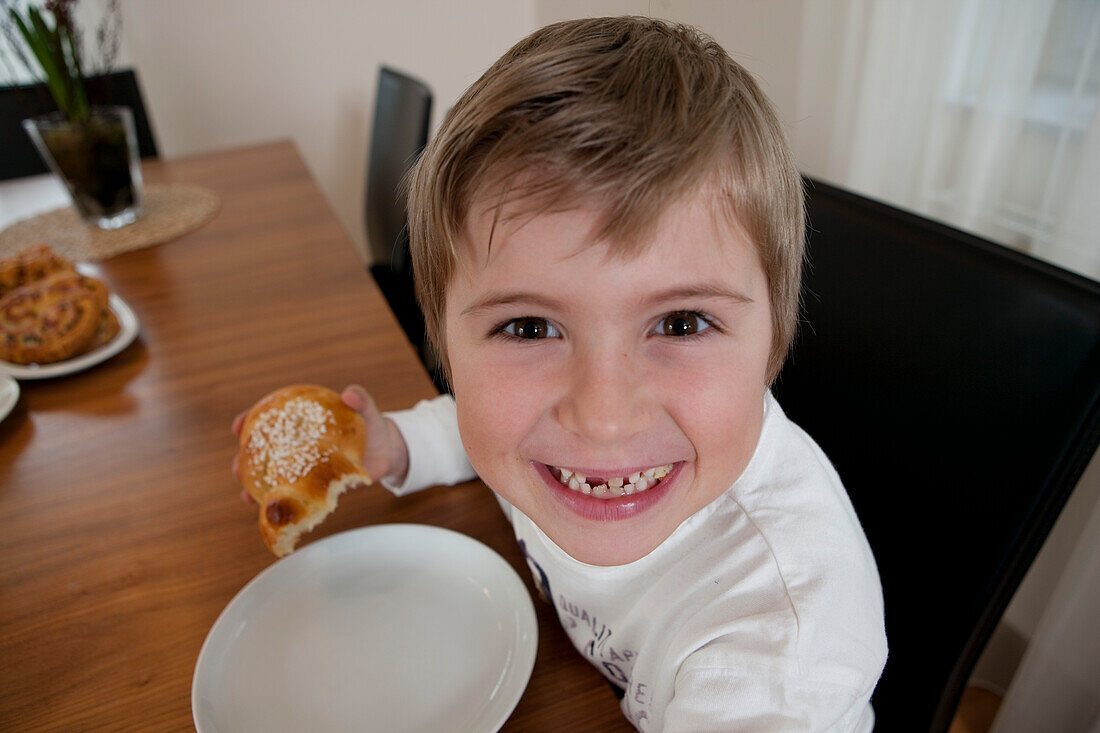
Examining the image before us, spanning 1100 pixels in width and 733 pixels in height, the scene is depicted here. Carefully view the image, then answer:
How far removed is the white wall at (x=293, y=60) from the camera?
7.81 ft

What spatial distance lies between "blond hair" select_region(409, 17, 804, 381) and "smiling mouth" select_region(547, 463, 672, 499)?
0.60 feet

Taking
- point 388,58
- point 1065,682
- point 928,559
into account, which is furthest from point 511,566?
point 388,58

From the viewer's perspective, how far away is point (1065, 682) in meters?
0.96

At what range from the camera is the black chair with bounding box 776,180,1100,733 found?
0.53 m

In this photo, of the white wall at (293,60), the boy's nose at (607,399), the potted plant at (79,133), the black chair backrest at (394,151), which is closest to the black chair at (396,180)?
the black chair backrest at (394,151)

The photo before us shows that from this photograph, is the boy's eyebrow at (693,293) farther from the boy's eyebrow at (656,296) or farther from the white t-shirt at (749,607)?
the white t-shirt at (749,607)

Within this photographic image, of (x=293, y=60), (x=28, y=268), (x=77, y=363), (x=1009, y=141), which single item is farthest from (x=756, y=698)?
(x=293, y=60)

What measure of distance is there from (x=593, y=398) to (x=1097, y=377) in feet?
1.17

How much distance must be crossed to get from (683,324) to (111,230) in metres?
1.36

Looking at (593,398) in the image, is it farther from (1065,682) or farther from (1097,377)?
(1065,682)

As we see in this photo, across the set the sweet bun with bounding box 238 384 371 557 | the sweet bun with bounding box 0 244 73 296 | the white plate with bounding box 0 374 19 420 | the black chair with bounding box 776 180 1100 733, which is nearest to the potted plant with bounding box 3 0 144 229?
the sweet bun with bounding box 0 244 73 296

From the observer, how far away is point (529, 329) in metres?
0.55

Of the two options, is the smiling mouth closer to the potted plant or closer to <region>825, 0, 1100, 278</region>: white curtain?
<region>825, 0, 1100, 278</region>: white curtain

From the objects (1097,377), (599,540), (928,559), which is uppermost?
(1097,377)
